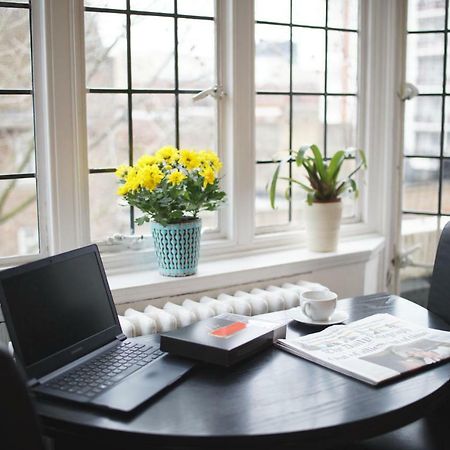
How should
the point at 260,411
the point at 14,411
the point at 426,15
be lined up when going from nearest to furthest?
the point at 14,411, the point at 260,411, the point at 426,15

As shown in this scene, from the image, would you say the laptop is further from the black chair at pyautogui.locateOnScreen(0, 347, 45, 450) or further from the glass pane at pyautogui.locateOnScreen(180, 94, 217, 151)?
the glass pane at pyautogui.locateOnScreen(180, 94, 217, 151)

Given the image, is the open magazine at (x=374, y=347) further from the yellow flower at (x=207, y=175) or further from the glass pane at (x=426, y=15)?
the glass pane at (x=426, y=15)

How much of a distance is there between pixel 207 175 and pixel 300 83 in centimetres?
83

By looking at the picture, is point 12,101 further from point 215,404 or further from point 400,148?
point 400,148

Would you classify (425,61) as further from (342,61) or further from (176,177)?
(176,177)

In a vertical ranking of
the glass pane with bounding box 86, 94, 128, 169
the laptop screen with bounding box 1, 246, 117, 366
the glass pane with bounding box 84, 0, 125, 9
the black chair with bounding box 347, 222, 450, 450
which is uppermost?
the glass pane with bounding box 84, 0, 125, 9

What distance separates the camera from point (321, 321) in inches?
77.3

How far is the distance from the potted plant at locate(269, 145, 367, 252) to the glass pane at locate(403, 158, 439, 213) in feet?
1.25

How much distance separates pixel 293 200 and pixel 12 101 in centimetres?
125

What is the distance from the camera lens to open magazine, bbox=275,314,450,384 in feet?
5.25

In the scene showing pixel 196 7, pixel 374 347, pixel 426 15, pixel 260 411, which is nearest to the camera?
pixel 260 411

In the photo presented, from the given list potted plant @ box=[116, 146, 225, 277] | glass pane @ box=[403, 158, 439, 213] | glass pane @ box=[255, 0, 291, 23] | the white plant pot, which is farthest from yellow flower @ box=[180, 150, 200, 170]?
glass pane @ box=[403, 158, 439, 213]

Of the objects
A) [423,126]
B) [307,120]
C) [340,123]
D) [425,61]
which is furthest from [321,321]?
[425,61]

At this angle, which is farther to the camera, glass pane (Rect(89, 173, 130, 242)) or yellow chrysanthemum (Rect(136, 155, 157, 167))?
glass pane (Rect(89, 173, 130, 242))
